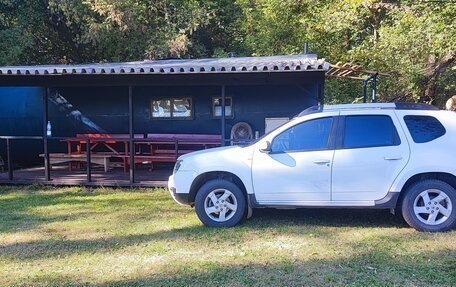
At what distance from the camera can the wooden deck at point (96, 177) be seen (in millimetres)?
9805

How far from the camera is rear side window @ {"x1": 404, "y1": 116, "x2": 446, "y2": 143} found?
19.5ft

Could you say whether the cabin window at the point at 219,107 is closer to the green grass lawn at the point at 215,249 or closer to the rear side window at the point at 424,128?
the green grass lawn at the point at 215,249

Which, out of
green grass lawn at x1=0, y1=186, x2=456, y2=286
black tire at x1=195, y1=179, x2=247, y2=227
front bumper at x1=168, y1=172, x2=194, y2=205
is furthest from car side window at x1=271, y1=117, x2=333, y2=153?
front bumper at x1=168, y1=172, x2=194, y2=205

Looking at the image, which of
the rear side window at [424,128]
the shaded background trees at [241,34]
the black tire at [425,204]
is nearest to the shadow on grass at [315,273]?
the black tire at [425,204]

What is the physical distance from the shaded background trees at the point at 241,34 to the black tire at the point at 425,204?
8547 mm

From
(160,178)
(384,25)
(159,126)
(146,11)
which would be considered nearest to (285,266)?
→ (160,178)

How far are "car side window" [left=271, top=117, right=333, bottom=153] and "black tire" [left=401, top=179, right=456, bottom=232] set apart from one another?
1339mm

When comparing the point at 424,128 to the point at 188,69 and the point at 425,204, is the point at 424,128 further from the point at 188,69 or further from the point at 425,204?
the point at 188,69

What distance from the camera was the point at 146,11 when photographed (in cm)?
1783

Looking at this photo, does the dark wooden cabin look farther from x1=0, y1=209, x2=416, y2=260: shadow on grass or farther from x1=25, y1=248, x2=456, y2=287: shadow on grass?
x1=25, y1=248, x2=456, y2=287: shadow on grass

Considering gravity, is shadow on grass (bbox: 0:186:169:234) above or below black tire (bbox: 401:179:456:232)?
below

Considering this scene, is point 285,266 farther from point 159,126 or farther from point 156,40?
point 156,40

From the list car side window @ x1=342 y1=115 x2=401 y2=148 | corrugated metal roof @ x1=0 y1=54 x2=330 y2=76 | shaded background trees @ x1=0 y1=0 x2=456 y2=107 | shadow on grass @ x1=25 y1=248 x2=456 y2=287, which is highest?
shaded background trees @ x1=0 y1=0 x2=456 y2=107

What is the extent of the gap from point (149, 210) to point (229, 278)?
3515mm
